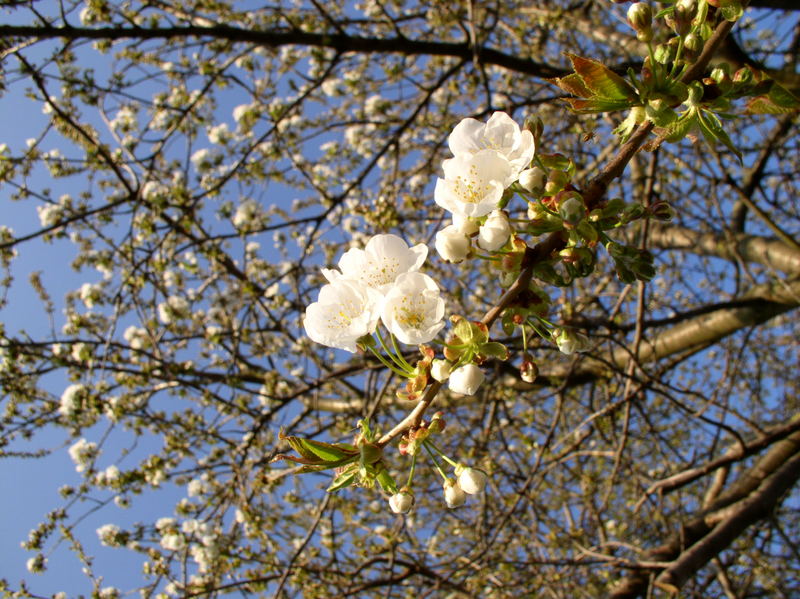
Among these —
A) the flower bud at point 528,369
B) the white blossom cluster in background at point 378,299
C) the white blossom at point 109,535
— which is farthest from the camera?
the white blossom at point 109,535

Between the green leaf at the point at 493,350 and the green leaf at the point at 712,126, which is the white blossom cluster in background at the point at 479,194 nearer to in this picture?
the green leaf at the point at 493,350

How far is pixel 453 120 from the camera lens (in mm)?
4426

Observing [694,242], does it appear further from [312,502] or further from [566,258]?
[566,258]

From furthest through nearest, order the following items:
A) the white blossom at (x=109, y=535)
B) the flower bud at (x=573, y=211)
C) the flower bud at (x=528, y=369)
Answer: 1. the white blossom at (x=109, y=535)
2. the flower bud at (x=528, y=369)
3. the flower bud at (x=573, y=211)

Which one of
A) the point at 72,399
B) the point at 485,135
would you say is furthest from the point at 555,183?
the point at 72,399

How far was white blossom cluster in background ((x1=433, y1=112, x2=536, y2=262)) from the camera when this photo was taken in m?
0.95

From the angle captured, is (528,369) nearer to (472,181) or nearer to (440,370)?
(440,370)

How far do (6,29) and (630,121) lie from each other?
291cm

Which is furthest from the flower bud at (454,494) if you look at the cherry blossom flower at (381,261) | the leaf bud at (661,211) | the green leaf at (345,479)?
the leaf bud at (661,211)

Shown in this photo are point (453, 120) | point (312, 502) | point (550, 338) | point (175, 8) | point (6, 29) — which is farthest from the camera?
point (312, 502)

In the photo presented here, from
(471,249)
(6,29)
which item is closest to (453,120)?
(6,29)

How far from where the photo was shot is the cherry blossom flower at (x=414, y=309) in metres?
0.97

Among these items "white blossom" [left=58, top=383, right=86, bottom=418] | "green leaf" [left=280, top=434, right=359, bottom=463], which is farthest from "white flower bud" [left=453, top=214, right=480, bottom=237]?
"white blossom" [left=58, top=383, right=86, bottom=418]

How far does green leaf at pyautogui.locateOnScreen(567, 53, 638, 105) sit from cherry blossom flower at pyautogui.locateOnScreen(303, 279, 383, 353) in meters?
0.51
